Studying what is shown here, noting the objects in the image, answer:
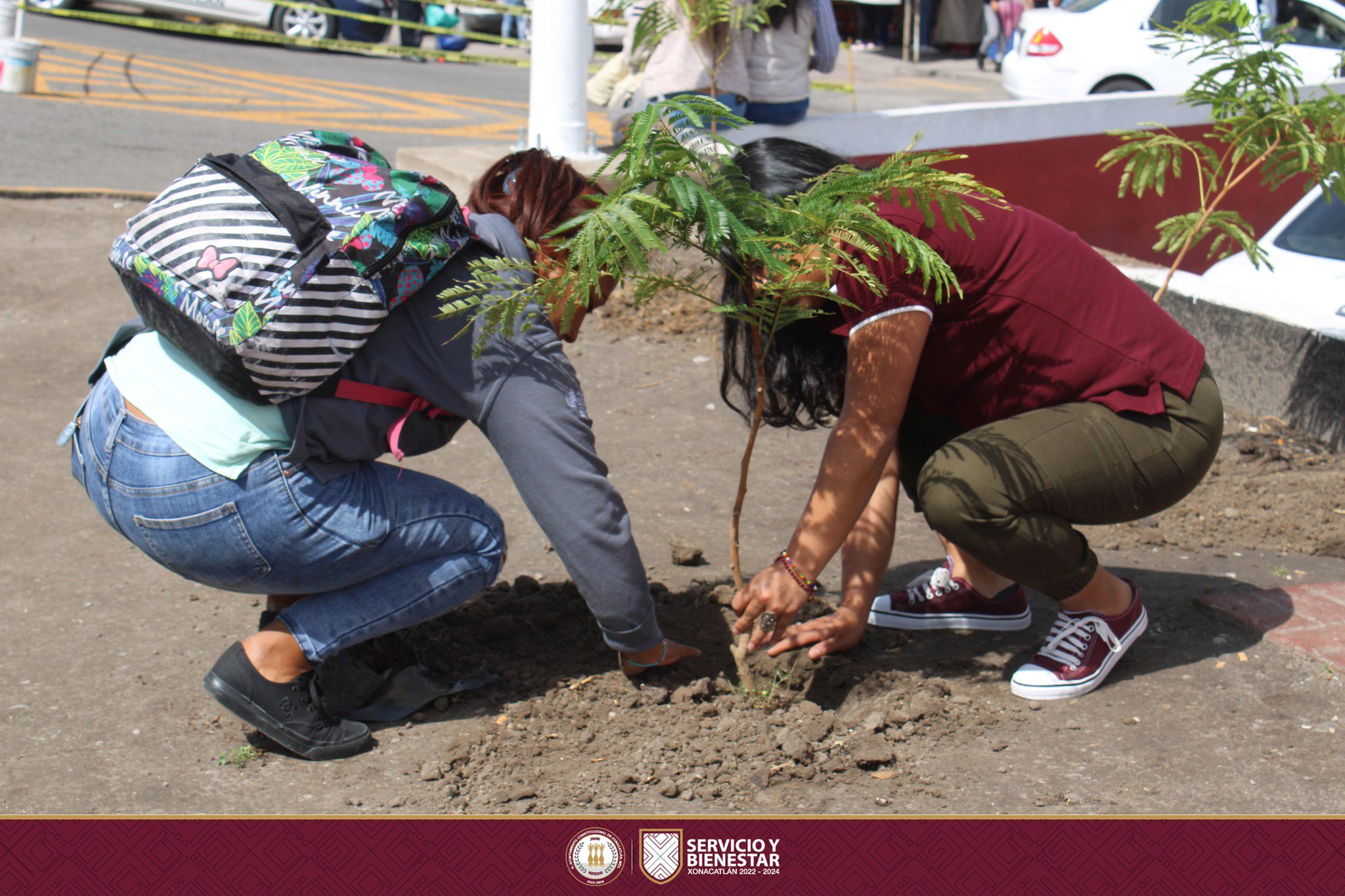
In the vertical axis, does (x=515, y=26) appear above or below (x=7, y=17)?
above

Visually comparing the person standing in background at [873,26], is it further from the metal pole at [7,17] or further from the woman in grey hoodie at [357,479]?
the woman in grey hoodie at [357,479]

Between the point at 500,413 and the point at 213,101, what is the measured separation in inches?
389

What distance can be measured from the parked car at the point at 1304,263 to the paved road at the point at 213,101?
4.83m

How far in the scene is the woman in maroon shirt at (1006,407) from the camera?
2627mm

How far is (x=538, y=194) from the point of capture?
2.61m

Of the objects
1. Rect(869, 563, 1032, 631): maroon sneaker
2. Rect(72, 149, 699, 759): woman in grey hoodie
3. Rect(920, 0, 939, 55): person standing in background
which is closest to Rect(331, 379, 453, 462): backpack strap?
Rect(72, 149, 699, 759): woman in grey hoodie

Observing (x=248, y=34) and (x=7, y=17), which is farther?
(x=248, y=34)

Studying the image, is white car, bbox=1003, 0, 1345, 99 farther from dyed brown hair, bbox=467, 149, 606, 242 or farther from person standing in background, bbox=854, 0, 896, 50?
dyed brown hair, bbox=467, 149, 606, 242

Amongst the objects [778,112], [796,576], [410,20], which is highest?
[410,20]

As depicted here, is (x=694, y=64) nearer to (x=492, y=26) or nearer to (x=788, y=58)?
(x=788, y=58)

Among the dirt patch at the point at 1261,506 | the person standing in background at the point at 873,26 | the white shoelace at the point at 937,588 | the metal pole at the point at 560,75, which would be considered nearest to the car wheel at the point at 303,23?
the person standing in background at the point at 873,26

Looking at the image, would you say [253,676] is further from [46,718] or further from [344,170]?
[344,170]

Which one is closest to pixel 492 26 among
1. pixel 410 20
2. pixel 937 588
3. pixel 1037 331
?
pixel 410 20

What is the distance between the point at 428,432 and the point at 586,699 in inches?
31.3
